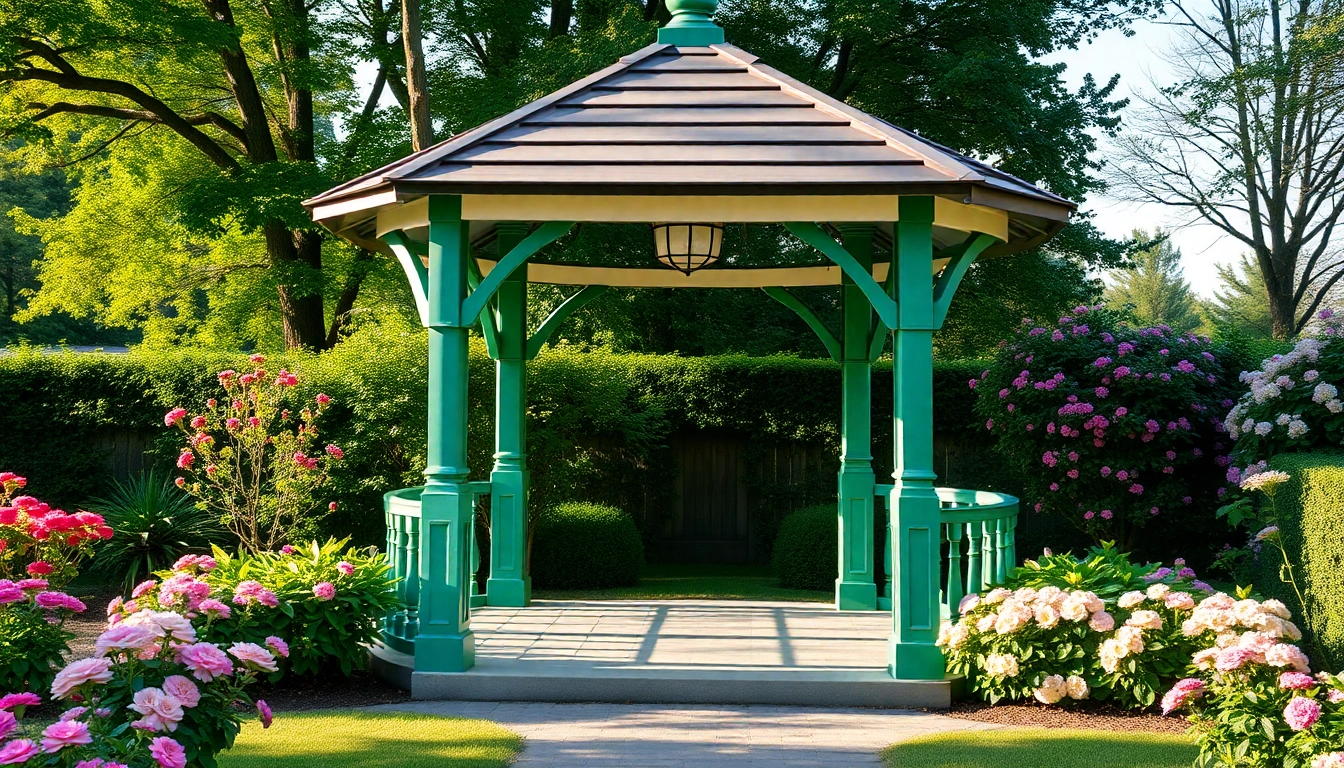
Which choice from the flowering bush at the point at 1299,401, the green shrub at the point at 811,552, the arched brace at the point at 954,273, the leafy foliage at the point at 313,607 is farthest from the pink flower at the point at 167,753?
the green shrub at the point at 811,552

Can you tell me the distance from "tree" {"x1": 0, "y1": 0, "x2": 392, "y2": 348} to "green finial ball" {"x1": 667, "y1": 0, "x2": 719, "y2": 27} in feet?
28.2

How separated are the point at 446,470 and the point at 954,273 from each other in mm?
3196

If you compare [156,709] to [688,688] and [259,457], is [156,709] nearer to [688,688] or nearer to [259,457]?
[688,688]

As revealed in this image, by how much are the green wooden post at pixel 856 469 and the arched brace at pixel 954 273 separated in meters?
1.72

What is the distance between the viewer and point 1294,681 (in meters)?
4.18

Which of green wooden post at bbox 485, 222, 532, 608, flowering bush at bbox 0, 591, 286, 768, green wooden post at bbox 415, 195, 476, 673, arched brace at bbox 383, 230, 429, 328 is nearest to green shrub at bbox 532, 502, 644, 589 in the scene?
green wooden post at bbox 485, 222, 532, 608

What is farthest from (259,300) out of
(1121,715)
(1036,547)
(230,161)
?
(1121,715)

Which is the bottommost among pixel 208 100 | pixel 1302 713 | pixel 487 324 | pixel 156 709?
pixel 1302 713

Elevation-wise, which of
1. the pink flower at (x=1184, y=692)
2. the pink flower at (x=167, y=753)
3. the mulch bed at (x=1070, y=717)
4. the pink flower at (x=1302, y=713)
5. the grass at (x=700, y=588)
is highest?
the pink flower at (x=167, y=753)

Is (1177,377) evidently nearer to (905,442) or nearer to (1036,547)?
Answer: (1036,547)

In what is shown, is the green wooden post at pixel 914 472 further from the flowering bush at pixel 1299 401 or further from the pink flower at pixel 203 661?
the pink flower at pixel 203 661

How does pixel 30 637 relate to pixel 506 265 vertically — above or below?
below

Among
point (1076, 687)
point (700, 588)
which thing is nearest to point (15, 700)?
point (1076, 687)

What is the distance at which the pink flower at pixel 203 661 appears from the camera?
→ 133 inches
